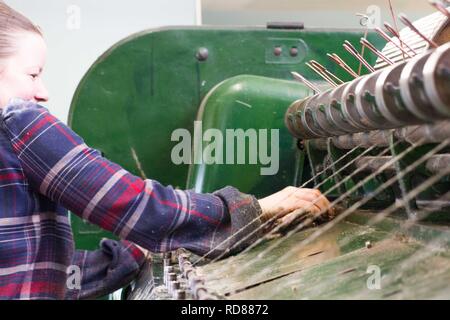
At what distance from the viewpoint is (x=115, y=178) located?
5.06 ft

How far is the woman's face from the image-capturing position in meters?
1.62

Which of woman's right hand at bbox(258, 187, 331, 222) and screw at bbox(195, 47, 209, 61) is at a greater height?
screw at bbox(195, 47, 209, 61)

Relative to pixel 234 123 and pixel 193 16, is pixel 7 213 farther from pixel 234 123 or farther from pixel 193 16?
pixel 193 16

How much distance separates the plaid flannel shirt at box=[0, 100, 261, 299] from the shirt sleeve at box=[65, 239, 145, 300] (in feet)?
0.79

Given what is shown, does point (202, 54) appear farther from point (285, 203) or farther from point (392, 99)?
point (392, 99)

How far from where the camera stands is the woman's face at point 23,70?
5.33 feet

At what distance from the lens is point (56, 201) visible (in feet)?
5.22

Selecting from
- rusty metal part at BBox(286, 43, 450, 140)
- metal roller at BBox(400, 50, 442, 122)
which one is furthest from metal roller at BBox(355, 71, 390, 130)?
metal roller at BBox(400, 50, 442, 122)

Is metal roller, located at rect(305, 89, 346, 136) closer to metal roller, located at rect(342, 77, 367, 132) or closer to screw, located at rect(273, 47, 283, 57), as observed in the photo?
metal roller, located at rect(342, 77, 367, 132)

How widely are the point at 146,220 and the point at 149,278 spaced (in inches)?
11.4

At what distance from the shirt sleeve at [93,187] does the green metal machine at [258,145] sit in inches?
4.2

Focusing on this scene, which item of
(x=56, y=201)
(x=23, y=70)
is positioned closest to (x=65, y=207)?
(x=56, y=201)

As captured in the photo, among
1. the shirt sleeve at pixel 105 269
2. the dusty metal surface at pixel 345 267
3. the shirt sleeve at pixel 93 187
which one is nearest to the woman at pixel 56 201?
the shirt sleeve at pixel 93 187
